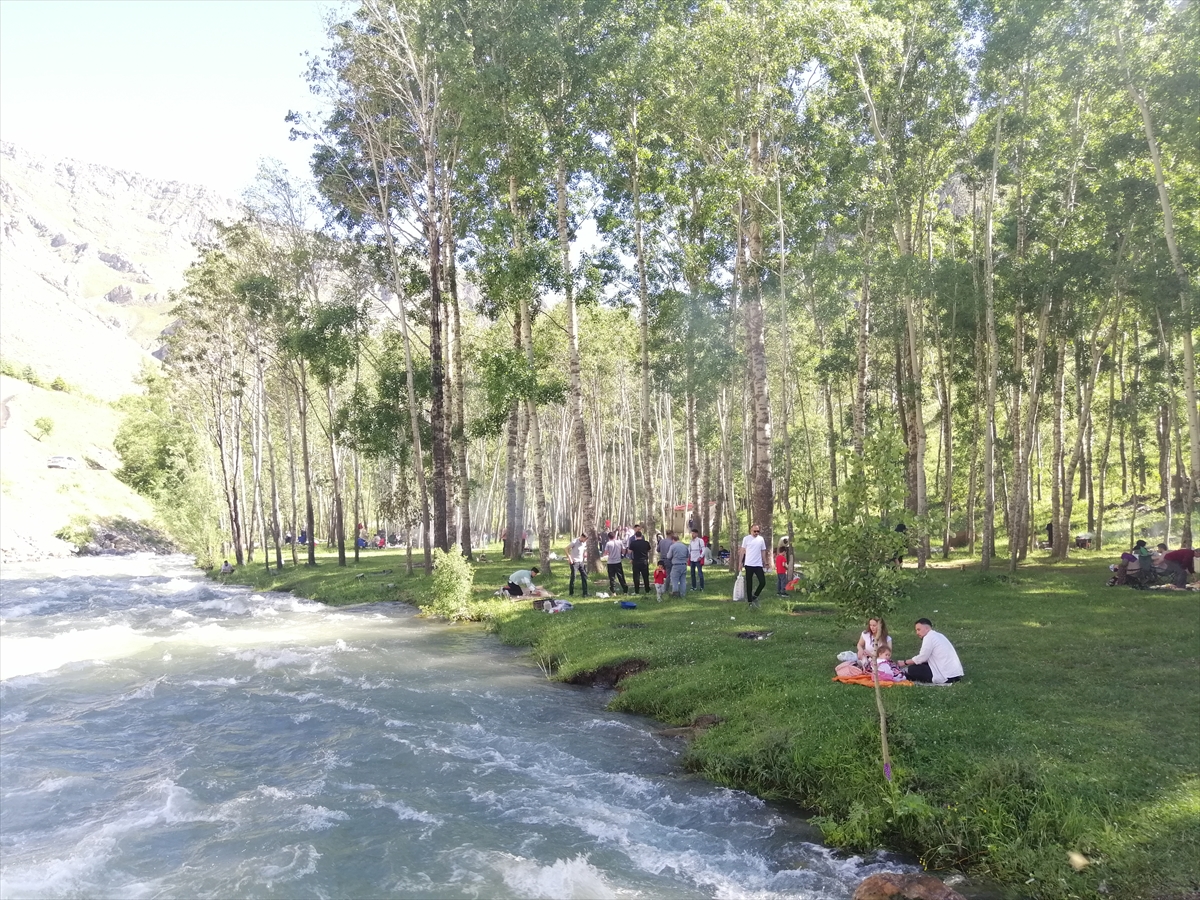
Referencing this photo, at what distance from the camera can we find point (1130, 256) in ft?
87.5

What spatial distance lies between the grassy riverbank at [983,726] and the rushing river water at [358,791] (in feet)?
2.54

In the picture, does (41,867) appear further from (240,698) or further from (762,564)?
(762,564)

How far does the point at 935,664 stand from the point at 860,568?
4.85m

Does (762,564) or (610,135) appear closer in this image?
(762,564)

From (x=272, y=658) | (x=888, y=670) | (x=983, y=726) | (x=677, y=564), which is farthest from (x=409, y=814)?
(x=677, y=564)

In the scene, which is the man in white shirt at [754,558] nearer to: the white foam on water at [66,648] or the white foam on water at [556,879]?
the white foam on water at [556,879]

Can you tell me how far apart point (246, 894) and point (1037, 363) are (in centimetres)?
2895

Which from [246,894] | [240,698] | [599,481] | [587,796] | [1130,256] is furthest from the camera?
[599,481]

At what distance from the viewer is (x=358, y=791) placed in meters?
11.0

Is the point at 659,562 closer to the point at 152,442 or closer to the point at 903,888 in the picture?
the point at 903,888

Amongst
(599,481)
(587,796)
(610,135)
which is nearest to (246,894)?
(587,796)

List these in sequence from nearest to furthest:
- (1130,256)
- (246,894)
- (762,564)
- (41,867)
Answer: (246,894) < (41,867) < (762,564) < (1130,256)

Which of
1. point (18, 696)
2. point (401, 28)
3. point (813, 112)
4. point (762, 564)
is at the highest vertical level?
point (401, 28)

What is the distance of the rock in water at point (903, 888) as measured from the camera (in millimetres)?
7312
